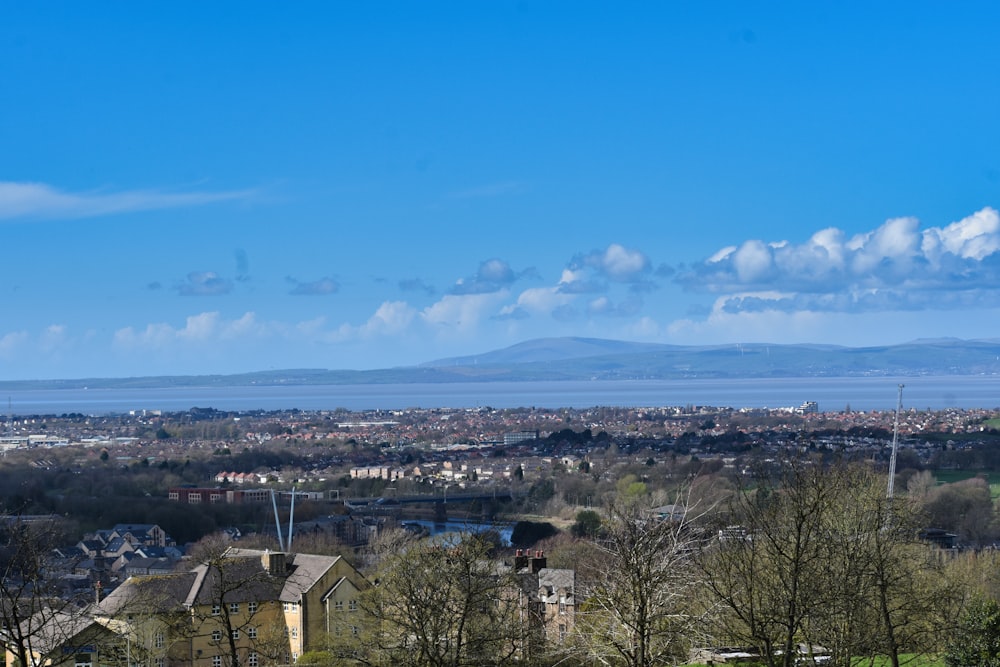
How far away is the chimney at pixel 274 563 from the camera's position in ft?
99.5

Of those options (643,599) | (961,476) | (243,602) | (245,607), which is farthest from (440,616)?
(961,476)

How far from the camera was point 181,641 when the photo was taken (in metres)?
27.5

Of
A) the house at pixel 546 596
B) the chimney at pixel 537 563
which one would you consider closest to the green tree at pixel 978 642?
the house at pixel 546 596

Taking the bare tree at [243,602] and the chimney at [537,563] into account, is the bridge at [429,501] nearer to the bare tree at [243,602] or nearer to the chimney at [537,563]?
the chimney at [537,563]

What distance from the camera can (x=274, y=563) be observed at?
3056 cm

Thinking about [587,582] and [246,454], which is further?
[246,454]

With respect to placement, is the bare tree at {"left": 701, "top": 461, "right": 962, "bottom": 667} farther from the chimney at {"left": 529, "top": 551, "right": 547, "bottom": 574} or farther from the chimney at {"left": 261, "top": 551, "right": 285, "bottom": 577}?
the chimney at {"left": 261, "top": 551, "right": 285, "bottom": 577}

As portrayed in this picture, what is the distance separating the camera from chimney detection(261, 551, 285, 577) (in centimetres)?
3032

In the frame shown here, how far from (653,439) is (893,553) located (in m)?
121

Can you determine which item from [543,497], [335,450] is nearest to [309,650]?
[543,497]

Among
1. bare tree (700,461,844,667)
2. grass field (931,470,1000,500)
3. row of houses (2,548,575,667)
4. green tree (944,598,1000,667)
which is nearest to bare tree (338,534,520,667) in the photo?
row of houses (2,548,575,667)

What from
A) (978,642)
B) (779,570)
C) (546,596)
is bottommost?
(546,596)

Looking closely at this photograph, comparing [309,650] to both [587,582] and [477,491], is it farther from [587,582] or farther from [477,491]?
[477,491]

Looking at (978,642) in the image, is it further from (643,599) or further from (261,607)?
(261,607)
